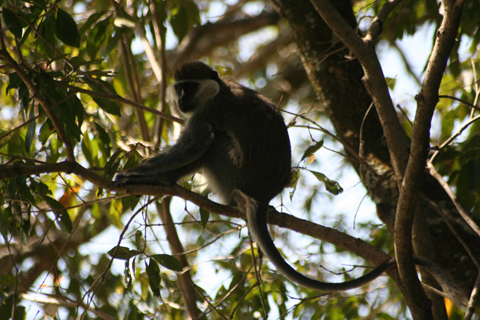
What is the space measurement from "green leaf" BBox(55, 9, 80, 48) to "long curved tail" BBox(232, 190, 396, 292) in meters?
1.91

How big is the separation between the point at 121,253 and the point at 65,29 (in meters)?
1.74

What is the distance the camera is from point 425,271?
3.37 metres

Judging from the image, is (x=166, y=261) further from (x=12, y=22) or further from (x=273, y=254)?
(x=12, y=22)

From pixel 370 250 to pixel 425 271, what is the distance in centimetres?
44

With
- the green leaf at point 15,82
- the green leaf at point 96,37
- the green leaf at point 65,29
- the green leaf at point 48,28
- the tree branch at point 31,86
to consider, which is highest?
the green leaf at point 96,37

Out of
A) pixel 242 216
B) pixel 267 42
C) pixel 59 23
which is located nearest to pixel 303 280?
pixel 242 216

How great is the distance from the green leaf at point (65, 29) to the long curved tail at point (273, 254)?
6.27ft

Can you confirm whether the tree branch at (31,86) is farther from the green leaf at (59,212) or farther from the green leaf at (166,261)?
the green leaf at (166,261)

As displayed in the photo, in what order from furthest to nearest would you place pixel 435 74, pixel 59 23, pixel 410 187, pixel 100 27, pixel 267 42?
pixel 267 42
pixel 100 27
pixel 59 23
pixel 410 187
pixel 435 74

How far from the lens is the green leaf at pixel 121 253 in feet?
11.0

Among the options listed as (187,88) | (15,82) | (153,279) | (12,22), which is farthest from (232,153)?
(12,22)

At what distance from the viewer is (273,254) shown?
351 cm

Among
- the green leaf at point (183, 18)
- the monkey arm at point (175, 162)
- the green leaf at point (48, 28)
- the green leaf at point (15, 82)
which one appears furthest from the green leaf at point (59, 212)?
the green leaf at point (183, 18)

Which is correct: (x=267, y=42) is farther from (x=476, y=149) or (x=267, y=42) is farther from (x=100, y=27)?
(x=476, y=149)
